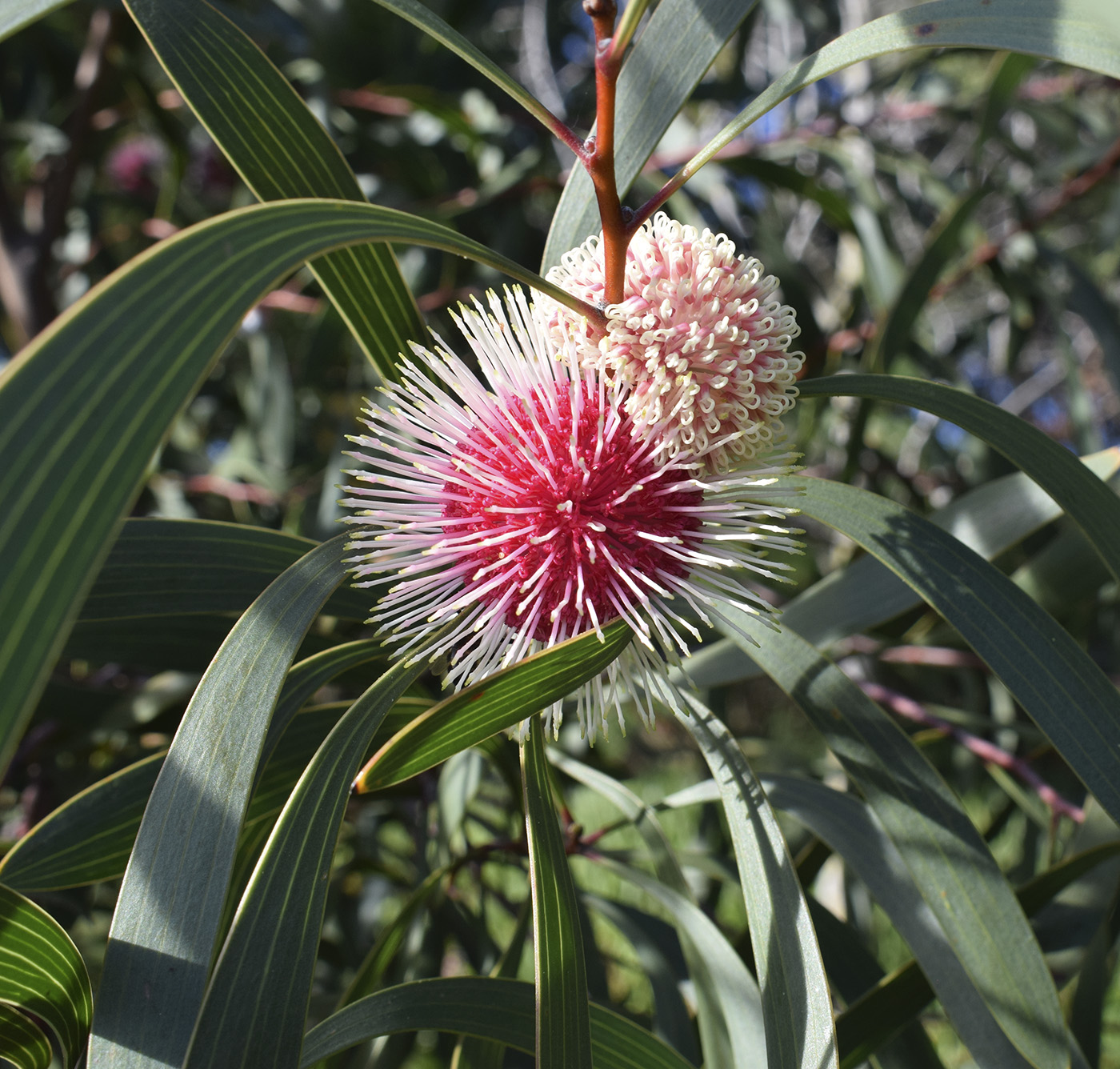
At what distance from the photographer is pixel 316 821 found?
46cm

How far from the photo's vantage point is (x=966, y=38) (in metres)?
0.46

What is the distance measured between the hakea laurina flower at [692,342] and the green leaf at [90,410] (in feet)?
0.76

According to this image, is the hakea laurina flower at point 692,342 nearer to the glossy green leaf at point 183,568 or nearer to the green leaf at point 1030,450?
the green leaf at point 1030,450

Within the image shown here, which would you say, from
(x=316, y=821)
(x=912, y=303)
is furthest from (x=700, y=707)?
(x=912, y=303)

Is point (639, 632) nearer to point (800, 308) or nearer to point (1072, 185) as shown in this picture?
point (800, 308)

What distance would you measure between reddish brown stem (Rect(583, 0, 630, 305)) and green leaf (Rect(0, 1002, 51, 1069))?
0.59 metres

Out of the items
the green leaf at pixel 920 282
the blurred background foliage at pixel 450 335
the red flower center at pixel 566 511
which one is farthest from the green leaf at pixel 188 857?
the green leaf at pixel 920 282

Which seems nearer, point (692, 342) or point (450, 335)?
point (692, 342)

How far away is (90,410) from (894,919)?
60 centimetres

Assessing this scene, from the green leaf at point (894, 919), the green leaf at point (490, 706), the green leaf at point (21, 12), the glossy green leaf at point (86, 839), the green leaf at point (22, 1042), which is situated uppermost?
the green leaf at point (21, 12)

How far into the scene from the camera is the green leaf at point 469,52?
47 centimetres

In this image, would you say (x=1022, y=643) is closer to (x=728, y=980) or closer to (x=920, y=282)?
(x=728, y=980)

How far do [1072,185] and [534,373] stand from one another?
1.32m

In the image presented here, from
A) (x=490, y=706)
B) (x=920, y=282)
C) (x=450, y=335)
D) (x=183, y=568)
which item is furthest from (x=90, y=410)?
(x=450, y=335)
